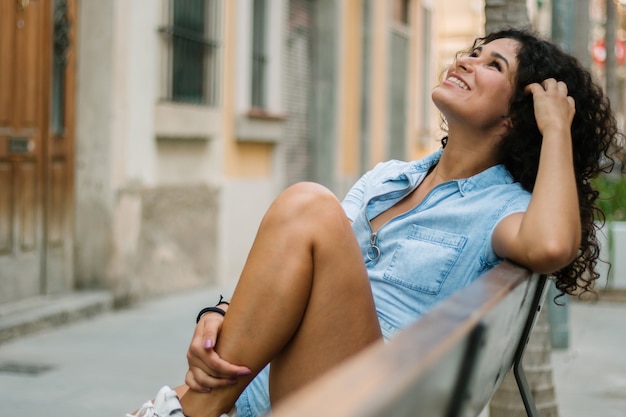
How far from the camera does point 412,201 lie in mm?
2959

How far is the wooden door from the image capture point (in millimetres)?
6520

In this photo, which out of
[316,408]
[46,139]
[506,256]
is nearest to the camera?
[316,408]

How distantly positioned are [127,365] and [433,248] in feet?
11.1

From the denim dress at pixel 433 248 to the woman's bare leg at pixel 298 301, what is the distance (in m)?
0.19

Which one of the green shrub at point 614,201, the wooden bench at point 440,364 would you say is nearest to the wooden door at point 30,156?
the wooden bench at point 440,364

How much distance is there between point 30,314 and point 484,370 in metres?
4.93

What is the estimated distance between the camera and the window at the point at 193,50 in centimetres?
836

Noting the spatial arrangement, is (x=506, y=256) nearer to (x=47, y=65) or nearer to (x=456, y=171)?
(x=456, y=171)

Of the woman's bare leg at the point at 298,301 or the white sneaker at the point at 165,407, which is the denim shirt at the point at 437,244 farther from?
the white sneaker at the point at 165,407

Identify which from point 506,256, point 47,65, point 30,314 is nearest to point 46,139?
point 47,65

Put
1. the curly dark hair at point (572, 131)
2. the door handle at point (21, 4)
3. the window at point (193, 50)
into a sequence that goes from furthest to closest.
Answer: the window at point (193, 50), the door handle at point (21, 4), the curly dark hair at point (572, 131)

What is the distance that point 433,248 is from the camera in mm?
2744

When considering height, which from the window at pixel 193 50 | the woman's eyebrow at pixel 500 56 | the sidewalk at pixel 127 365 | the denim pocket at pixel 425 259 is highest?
the window at pixel 193 50

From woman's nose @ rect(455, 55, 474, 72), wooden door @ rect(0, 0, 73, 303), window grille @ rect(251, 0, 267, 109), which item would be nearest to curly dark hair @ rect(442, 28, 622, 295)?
woman's nose @ rect(455, 55, 474, 72)
